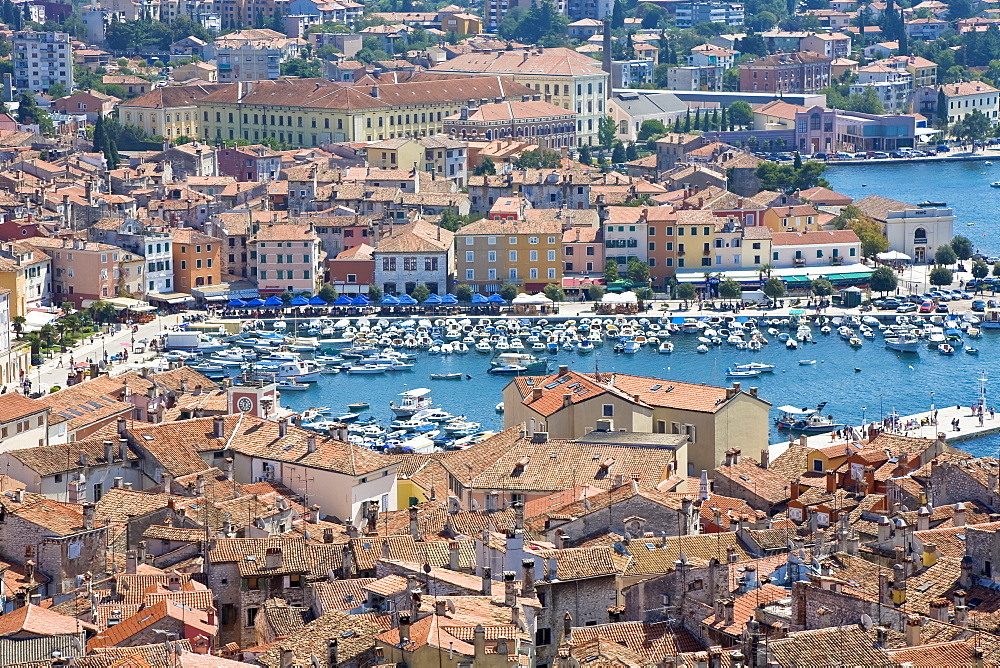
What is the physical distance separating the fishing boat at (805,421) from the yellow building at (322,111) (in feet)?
163

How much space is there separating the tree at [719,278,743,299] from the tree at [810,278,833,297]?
7.13 ft

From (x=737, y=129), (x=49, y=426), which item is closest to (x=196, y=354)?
(x=49, y=426)

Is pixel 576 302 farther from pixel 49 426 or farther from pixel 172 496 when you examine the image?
pixel 172 496

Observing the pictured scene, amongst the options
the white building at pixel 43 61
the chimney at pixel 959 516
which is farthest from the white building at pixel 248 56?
the chimney at pixel 959 516

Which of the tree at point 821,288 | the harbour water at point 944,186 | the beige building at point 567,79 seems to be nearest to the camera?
the tree at point 821,288

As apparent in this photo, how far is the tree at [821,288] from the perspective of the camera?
67562 mm

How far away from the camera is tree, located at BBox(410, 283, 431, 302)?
6581 centimetres

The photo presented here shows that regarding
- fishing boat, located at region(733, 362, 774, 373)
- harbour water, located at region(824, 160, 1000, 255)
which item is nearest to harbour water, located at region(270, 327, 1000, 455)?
fishing boat, located at region(733, 362, 774, 373)

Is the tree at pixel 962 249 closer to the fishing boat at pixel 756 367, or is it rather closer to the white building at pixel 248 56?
the fishing boat at pixel 756 367

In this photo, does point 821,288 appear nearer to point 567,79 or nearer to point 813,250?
point 813,250

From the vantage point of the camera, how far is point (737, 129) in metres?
112

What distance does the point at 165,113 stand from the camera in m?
99.9

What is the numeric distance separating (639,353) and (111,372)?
14.2 metres

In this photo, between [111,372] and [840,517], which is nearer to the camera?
[840,517]
